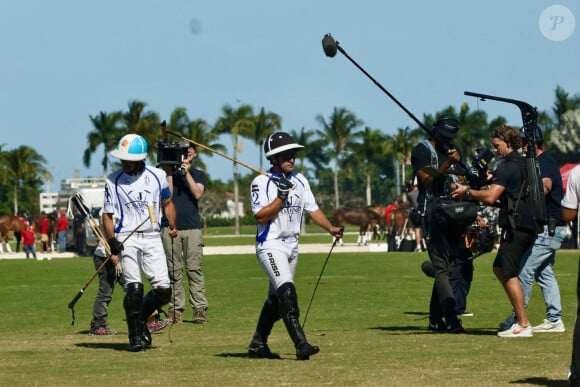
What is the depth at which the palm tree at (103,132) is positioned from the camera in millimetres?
113312

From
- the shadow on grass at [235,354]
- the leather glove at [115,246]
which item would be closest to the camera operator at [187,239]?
the leather glove at [115,246]

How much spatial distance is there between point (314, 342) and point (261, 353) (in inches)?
54.3

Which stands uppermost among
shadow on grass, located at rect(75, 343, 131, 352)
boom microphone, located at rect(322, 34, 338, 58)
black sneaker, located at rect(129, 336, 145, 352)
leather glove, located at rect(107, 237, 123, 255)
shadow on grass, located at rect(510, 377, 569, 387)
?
boom microphone, located at rect(322, 34, 338, 58)

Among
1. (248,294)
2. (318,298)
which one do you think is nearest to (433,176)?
(318,298)

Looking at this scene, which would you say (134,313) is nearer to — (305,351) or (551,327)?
(305,351)

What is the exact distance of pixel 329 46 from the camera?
1280cm

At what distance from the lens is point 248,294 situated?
2102 centimetres

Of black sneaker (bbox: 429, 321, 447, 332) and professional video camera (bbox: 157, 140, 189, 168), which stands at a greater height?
professional video camera (bbox: 157, 140, 189, 168)

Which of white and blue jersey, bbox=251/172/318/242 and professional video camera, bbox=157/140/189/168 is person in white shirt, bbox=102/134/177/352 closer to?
white and blue jersey, bbox=251/172/318/242

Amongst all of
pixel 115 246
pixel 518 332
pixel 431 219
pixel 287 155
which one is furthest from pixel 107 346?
pixel 518 332

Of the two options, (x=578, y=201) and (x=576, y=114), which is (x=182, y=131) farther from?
(x=578, y=201)

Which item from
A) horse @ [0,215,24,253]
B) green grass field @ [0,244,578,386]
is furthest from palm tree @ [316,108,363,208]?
green grass field @ [0,244,578,386]

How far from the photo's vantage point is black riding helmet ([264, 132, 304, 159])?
1095 centimetres

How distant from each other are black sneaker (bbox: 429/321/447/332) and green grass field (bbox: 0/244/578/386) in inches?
7.7
